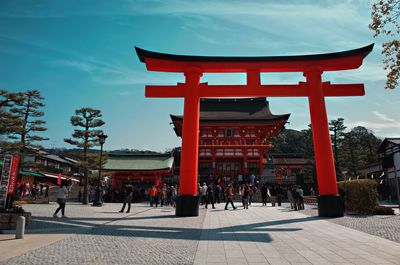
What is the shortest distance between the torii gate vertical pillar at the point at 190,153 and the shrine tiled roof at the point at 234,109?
17.5 m

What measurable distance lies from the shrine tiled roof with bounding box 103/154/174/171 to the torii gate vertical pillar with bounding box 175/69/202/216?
50.1 feet

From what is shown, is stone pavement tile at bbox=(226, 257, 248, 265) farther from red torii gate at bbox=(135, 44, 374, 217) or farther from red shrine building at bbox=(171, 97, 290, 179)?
red shrine building at bbox=(171, 97, 290, 179)

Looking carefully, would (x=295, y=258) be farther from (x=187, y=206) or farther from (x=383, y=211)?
(x=383, y=211)

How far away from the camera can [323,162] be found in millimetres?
10977

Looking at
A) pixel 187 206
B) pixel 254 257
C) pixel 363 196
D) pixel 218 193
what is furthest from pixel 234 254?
pixel 218 193

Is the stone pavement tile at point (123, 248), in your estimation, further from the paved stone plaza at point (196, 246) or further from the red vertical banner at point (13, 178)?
the red vertical banner at point (13, 178)

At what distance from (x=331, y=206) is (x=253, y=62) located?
7.01 meters

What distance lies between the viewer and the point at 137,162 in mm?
27406

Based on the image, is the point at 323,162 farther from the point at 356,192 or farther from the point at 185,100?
the point at 185,100

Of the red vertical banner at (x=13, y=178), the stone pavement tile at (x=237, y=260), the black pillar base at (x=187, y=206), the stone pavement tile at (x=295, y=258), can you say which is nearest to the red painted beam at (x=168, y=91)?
the black pillar base at (x=187, y=206)

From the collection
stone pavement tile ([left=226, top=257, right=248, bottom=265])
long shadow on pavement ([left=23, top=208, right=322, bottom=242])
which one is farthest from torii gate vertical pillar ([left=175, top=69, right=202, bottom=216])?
stone pavement tile ([left=226, top=257, right=248, bottom=265])

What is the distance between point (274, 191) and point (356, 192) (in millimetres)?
6344

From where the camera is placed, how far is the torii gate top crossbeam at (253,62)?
468 inches

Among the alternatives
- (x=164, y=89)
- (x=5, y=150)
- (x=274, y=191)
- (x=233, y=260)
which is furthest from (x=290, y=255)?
(x=5, y=150)
